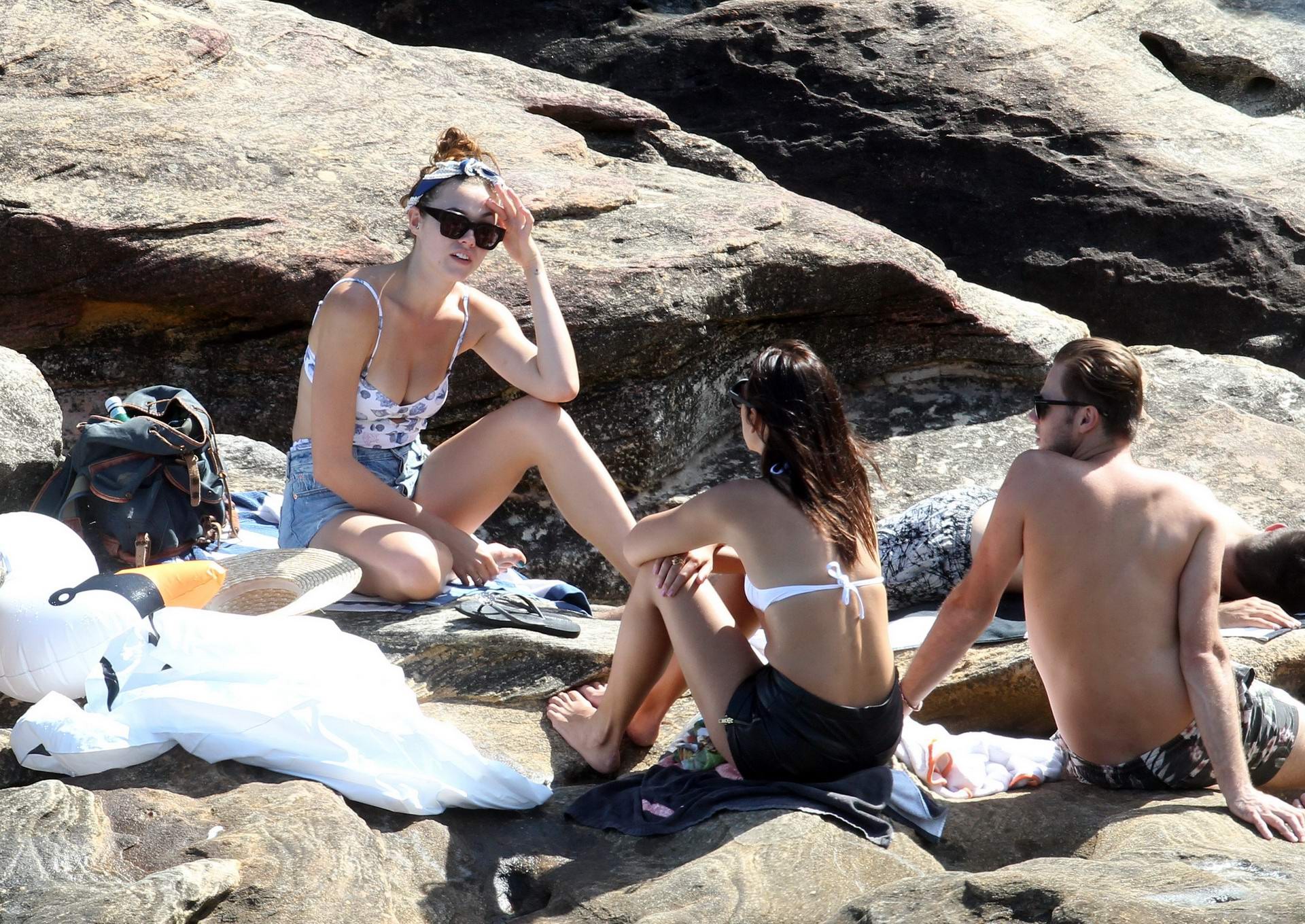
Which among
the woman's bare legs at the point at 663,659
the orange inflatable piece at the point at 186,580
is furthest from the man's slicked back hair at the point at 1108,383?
the orange inflatable piece at the point at 186,580

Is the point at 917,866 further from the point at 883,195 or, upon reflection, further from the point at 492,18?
the point at 492,18

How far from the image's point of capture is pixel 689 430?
6.21m

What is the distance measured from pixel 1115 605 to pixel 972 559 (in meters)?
1.27

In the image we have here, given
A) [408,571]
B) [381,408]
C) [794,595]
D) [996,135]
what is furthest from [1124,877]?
[996,135]

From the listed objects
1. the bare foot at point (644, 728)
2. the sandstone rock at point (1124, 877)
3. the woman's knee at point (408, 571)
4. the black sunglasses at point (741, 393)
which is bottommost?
the bare foot at point (644, 728)

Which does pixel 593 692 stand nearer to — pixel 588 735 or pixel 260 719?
pixel 588 735

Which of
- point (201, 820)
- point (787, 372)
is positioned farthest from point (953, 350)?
point (201, 820)

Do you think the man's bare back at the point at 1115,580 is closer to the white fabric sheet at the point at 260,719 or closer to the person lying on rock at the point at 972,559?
the person lying on rock at the point at 972,559

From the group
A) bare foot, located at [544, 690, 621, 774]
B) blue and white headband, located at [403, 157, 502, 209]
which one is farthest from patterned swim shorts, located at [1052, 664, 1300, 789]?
blue and white headband, located at [403, 157, 502, 209]

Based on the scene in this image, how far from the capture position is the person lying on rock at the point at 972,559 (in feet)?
13.6

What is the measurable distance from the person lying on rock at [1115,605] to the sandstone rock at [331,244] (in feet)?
8.71

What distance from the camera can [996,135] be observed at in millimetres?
7992

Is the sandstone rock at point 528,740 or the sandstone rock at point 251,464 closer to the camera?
the sandstone rock at point 528,740

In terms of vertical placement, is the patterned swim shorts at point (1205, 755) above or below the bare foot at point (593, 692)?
above
